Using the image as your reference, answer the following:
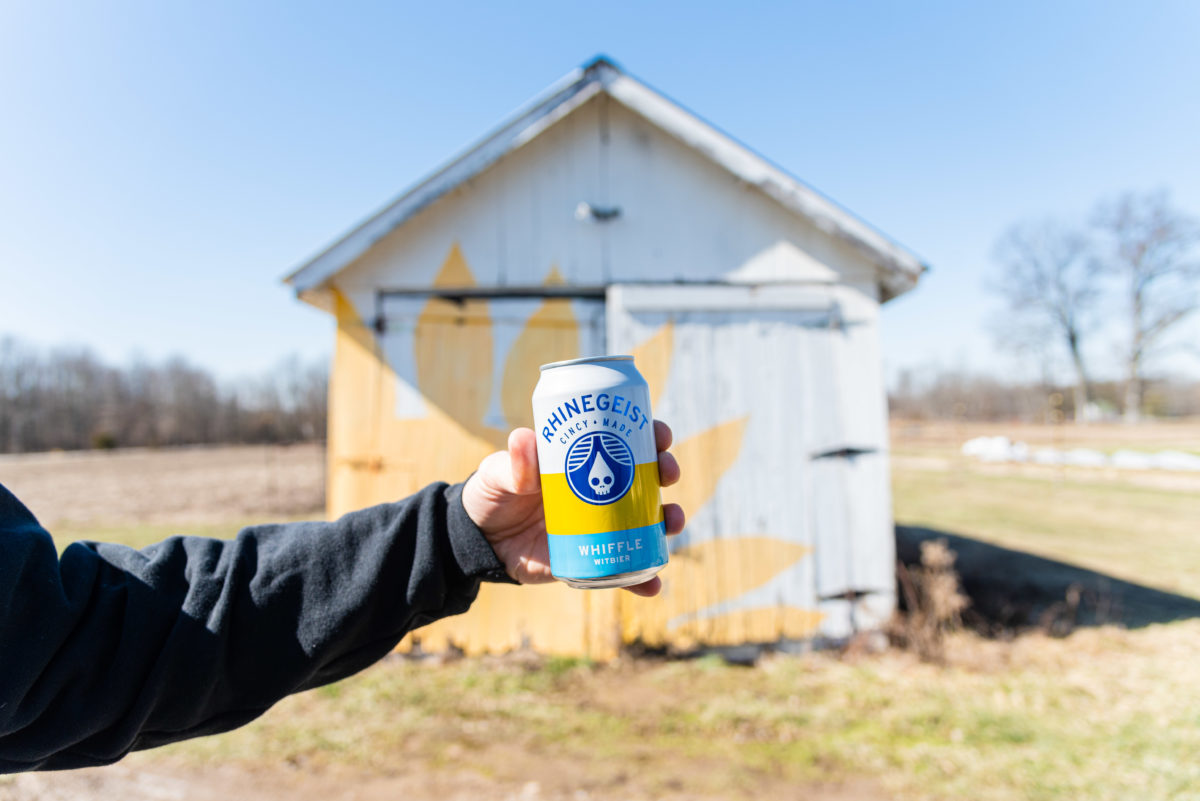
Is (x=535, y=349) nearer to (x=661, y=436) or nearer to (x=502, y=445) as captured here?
(x=502, y=445)

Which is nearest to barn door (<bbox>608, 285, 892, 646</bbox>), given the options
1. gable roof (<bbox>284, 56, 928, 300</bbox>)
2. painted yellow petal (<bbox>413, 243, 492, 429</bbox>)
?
gable roof (<bbox>284, 56, 928, 300</bbox>)

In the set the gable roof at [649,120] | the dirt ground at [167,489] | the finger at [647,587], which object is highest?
the gable roof at [649,120]

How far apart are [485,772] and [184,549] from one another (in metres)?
2.44

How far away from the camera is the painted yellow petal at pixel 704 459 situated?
4699 mm

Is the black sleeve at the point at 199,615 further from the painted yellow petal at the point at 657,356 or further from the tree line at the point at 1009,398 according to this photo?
the tree line at the point at 1009,398

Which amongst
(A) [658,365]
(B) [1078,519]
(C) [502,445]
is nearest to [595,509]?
(C) [502,445]

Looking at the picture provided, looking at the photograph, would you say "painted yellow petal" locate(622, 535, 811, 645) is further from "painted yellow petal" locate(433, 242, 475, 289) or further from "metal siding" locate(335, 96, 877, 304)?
"painted yellow petal" locate(433, 242, 475, 289)

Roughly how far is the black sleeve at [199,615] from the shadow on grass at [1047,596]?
5.21 m

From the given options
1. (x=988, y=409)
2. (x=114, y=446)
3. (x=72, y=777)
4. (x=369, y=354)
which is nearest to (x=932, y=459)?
(x=988, y=409)

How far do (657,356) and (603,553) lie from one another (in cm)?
Answer: 334

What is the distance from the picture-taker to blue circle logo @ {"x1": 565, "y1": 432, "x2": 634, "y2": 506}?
154 centimetres

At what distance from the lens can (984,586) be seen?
638cm

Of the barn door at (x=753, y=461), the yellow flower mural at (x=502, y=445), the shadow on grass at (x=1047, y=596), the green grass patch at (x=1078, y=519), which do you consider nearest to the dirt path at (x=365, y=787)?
the yellow flower mural at (x=502, y=445)

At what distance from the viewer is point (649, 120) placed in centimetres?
481
